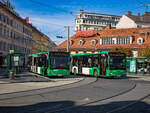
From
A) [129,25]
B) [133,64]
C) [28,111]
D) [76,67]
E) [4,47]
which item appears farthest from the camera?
[129,25]

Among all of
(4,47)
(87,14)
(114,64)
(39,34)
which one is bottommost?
(114,64)

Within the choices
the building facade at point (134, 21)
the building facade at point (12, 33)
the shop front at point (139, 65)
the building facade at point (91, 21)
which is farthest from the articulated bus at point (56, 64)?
the building facade at point (91, 21)

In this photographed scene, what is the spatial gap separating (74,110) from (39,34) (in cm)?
8181

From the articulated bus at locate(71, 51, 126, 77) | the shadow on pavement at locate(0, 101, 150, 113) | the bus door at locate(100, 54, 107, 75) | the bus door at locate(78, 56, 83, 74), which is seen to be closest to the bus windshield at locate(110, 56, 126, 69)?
the articulated bus at locate(71, 51, 126, 77)

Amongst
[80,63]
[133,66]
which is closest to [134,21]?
[133,66]

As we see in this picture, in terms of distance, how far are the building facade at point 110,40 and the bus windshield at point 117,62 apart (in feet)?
98.0

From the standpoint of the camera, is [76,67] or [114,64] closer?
[114,64]

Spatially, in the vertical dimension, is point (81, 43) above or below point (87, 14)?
below

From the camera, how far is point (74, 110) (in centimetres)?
876

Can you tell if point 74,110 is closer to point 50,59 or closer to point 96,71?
point 50,59

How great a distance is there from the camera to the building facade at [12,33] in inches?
2007

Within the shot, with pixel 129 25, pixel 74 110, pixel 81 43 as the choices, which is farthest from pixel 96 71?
pixel 129 25

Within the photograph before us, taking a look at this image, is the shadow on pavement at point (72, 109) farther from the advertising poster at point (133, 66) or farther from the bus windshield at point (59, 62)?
the advertising poster at point (133, 66)

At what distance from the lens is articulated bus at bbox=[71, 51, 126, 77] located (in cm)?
2494
